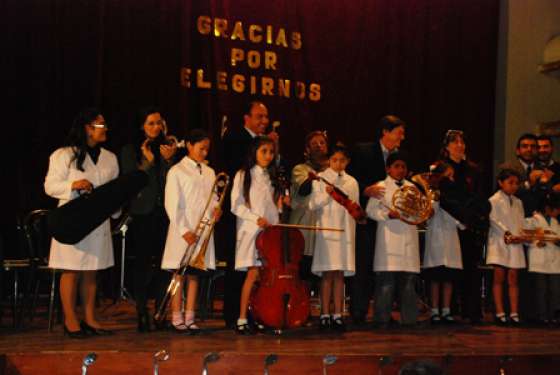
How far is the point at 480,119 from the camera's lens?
9898 mm

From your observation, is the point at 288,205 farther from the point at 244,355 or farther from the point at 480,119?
the point at 480,119

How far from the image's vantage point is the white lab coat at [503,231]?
21.2ft

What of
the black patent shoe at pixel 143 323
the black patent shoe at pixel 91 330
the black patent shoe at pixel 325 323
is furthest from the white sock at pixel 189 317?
the black patent shoe at pixel 325 323

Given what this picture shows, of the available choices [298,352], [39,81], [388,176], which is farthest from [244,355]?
[39,81]

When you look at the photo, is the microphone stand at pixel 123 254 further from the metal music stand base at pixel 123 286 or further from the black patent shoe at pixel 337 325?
the black patent shoe at pixel 337 325

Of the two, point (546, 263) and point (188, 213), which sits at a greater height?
point (188, 213)

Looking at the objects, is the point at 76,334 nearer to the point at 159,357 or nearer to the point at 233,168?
the point at 159,357

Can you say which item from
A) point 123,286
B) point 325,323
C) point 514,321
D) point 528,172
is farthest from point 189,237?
point 528,172

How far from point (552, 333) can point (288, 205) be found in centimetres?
209

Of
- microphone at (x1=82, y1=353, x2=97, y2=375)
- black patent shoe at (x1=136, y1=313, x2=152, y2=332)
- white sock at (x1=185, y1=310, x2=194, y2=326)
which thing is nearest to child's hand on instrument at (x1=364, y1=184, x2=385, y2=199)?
white sock at (x1=185, y1=310, x2=194, y2=326)

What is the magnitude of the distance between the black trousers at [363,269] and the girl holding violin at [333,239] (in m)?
0.33

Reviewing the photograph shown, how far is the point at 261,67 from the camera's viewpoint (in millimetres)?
8672

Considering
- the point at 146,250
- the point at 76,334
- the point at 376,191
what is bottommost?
the point at 76,334

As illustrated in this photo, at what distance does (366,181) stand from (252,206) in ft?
3.93
